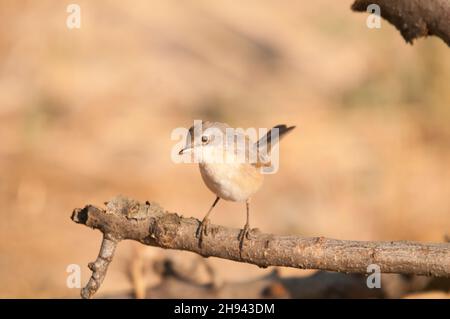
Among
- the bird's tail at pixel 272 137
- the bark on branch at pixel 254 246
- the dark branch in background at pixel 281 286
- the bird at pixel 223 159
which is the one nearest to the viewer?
the bark on branch at pixel 254 246

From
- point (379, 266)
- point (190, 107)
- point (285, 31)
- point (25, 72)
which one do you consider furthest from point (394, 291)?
point (285, 31)

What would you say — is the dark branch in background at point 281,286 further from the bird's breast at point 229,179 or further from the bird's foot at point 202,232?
the bird's foot at point 202,232

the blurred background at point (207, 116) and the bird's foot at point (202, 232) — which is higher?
Result: the blurred background at point (207, 116)

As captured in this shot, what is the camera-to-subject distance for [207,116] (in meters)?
8.55

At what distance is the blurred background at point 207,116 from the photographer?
291 inches

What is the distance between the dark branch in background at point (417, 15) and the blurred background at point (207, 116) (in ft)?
8.75

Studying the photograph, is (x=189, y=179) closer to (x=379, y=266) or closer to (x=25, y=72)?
(x=25, y=72)

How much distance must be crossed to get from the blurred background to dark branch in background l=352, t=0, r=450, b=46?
267 centimetres

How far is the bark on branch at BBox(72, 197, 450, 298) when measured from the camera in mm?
3418

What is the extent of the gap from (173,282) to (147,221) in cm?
132

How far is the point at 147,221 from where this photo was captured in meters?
3.62

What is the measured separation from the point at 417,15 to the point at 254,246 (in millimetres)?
1547

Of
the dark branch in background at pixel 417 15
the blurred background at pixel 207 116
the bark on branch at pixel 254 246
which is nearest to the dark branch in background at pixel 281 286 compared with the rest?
the bark on branch at pixel 254 246

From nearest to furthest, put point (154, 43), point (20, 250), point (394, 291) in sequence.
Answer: point (394, 291), point (20, 250), point (154, 43)
